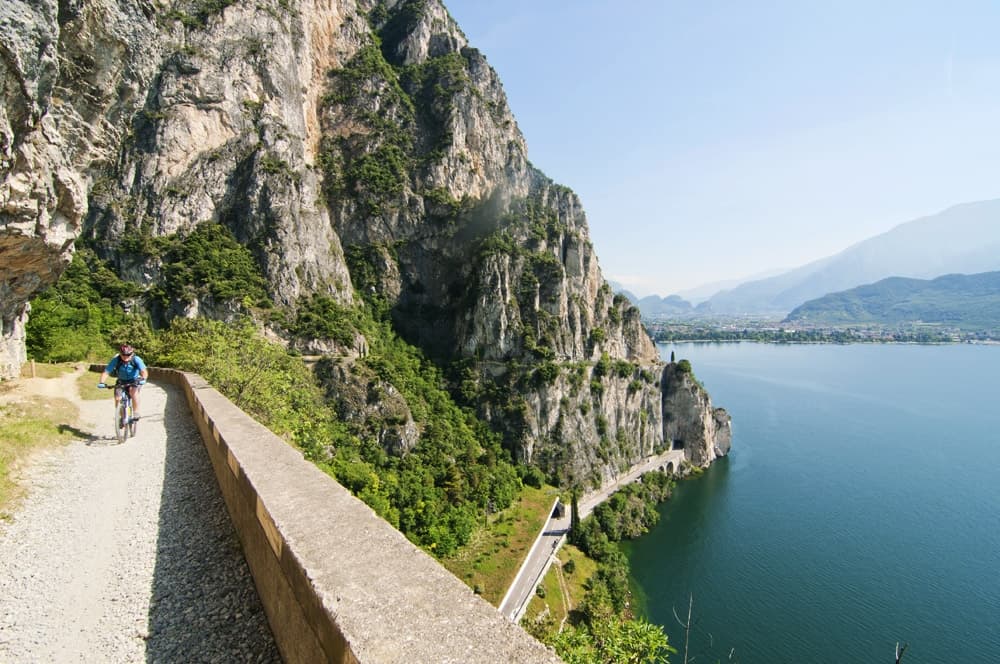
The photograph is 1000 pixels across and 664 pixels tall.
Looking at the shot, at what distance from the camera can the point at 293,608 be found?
2.96m

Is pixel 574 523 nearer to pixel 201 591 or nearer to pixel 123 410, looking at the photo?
pixel 123 410

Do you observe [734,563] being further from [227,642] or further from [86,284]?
[86,284]

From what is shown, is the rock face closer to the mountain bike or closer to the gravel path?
the mountain bike

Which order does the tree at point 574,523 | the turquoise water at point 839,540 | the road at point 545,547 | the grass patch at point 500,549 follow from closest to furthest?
1. the road at point 545,547
2. the turquoise water at point 839,540
3. the grass patch at point 500,549
4. the tree at point 574,523

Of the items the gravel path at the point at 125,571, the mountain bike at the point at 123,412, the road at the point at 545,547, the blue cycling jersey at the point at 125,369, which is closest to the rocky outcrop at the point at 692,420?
the road at the point at 545,547

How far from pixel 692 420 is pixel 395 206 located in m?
54.8

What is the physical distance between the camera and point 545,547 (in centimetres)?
3831

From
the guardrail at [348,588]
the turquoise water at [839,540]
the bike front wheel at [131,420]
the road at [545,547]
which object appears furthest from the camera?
the turquoise water at [839,540]

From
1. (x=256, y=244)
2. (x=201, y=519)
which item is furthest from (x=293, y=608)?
(x=256, y=244)

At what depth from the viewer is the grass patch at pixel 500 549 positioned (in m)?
31.1

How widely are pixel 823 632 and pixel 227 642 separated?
131 feet

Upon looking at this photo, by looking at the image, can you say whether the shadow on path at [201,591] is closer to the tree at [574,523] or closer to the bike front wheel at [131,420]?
the bike front wheel at [131,420]

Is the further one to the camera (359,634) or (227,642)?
(227,642)

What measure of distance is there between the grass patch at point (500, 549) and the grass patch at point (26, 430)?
24.3 metres
